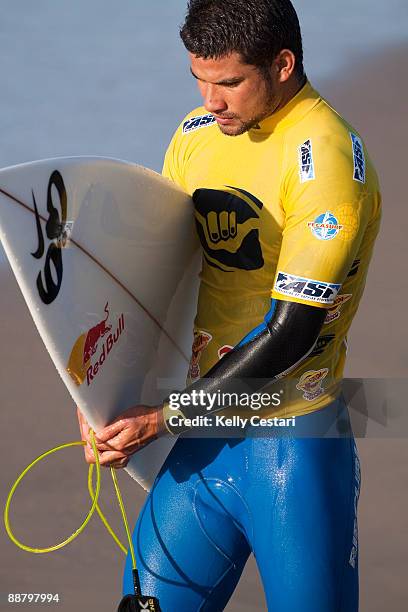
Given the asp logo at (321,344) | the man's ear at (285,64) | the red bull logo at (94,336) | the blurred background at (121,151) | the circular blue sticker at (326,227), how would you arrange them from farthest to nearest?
the blurred background at (121,151) → the red bull logo at (94,336) → the asp logo at (321,344) → the man's ear at (285,64) → the circular blue sticker at (326,227)

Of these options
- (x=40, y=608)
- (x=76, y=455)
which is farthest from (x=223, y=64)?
(x=76, y=455)

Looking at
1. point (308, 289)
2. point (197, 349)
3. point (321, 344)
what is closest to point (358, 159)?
point (308, 289)

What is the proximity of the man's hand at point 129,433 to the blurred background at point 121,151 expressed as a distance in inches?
74.0

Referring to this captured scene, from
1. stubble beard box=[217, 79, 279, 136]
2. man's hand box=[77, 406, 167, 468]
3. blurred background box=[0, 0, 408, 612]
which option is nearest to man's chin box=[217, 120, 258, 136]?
stubble beard box=[217, 79, 279, 136]

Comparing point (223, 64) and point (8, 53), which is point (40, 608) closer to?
point (223, 64)

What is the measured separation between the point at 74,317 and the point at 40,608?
2127 millimetres

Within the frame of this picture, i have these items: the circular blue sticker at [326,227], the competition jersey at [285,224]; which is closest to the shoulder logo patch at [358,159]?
the competition jersey at [285,224]

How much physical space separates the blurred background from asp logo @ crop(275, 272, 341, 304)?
2263 millimetres

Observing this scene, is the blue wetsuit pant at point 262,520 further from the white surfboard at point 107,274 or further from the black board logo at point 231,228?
the black board logo at point 231,228

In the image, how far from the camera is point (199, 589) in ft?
11.2

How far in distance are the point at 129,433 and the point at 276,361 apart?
0.42 metres

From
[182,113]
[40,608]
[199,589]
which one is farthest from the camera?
[182,113]

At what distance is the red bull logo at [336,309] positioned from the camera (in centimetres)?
333

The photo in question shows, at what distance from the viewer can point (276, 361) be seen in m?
3.22
